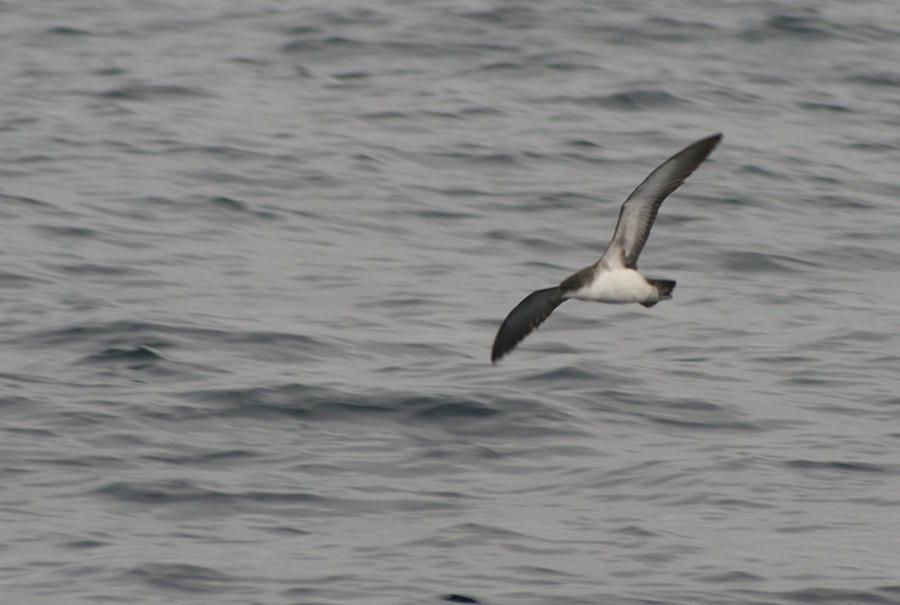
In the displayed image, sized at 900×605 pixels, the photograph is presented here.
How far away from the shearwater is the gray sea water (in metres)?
1.30

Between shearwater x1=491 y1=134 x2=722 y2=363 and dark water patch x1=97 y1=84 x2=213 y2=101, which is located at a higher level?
shearwater x1=491 y1=134 x2=722 y2=363

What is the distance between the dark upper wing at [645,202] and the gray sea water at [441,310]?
5.57 feet

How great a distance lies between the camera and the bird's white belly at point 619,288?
962 centimetres

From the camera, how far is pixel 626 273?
9742 mm

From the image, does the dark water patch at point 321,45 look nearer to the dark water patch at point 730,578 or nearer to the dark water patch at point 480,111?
the dark water patch at point 480,111

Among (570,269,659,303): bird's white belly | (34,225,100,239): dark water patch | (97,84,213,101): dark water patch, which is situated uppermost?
(570,269,659,303): bird's white belly

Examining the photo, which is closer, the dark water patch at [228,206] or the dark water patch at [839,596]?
the dark water patch at [839,596]

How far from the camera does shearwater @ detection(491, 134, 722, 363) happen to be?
9.59m

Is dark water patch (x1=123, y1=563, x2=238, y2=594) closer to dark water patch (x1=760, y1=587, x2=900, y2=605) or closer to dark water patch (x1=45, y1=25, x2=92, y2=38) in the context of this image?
dark water patch (x1=760, y1=587, x2=900, y2=605)

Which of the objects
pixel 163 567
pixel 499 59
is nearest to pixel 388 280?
pixel 163 567

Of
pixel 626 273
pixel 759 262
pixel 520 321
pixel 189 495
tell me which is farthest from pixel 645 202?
pixel 759 262

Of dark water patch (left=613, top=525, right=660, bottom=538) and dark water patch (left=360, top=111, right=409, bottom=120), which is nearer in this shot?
dark water patch (left=613, top=525, right=660, bottom=538)

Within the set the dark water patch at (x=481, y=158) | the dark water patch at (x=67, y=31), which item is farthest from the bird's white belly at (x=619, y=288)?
the dark water patch at (x=67, y=31)

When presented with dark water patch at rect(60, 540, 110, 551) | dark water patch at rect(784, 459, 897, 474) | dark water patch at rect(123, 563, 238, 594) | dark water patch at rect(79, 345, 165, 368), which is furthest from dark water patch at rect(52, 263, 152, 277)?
dark water patch at rect(784, 459, 897, 474)
